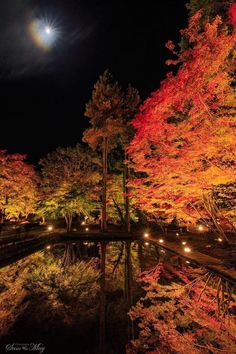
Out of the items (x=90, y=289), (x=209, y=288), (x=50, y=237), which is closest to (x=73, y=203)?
(x=50, y=237)

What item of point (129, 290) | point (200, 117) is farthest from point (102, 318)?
point (200, 117)

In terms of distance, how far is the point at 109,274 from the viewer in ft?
27.5

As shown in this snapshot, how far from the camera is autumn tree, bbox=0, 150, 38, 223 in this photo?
19.1 metres

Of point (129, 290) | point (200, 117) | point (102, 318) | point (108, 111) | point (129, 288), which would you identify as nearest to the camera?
point (102, 318)

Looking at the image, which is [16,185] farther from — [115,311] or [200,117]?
[115,311]

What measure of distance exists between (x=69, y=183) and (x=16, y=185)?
14.9ft

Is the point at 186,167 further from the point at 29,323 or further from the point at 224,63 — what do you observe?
the point at 29,323

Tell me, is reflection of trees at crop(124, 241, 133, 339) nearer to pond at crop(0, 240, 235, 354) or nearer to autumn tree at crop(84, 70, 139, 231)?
pond at crop(0, 240, 235, 354)

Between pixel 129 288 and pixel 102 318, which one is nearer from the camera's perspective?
pixel 102 318

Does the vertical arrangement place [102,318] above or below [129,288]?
below

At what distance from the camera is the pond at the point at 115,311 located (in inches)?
160

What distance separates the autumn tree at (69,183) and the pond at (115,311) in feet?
41.8

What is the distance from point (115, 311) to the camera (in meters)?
5.36

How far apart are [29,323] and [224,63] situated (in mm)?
8578
